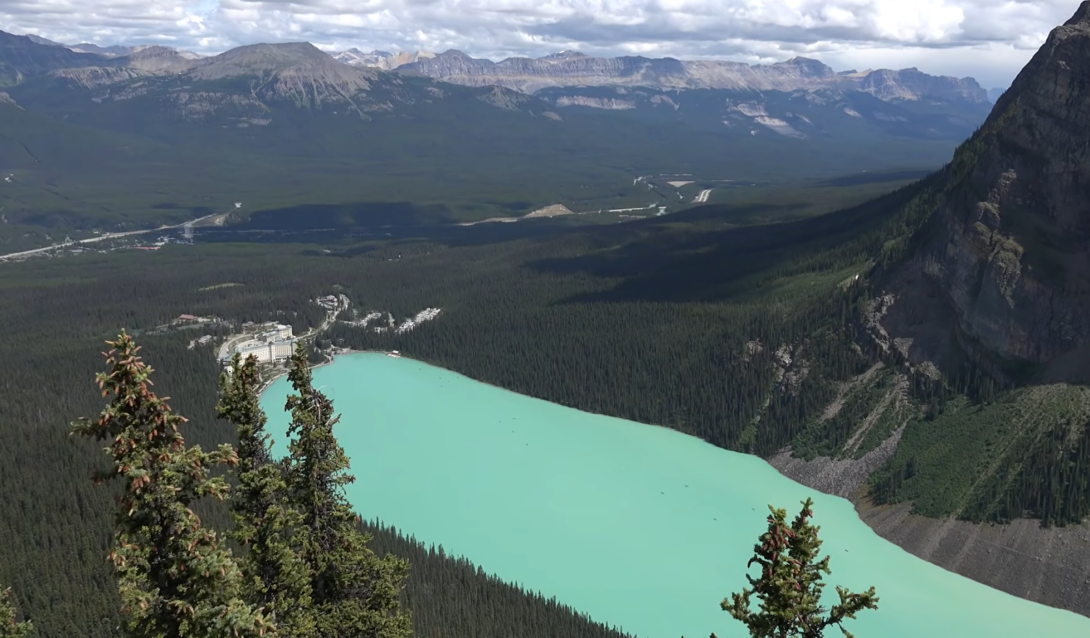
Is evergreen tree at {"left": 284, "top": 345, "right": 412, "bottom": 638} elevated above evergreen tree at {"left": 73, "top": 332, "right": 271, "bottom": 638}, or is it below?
below

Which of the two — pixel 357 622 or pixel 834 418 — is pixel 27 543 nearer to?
pixel 357 622

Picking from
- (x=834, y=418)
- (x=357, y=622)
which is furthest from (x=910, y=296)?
(x=357, y=622)

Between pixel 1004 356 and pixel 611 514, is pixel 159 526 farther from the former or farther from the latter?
pixel 1004 356

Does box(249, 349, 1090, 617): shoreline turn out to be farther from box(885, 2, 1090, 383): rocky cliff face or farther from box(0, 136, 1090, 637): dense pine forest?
box(885, 2, 1090, 383): rocky cliff face

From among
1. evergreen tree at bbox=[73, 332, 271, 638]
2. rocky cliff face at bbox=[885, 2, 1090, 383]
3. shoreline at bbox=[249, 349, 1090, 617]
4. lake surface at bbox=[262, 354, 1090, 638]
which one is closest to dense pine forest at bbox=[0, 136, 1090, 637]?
shoreline at bbox=[249, 349, 1090, 617]

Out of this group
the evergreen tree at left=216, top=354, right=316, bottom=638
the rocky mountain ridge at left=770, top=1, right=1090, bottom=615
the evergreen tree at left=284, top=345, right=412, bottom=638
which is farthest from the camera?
the rocky mountain ridge at left=770, top=1, right=1090, bottom=615

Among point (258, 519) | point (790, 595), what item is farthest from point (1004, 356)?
point (258, 519)

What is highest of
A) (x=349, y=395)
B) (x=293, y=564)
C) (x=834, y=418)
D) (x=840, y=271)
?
(x=293, y=564)
